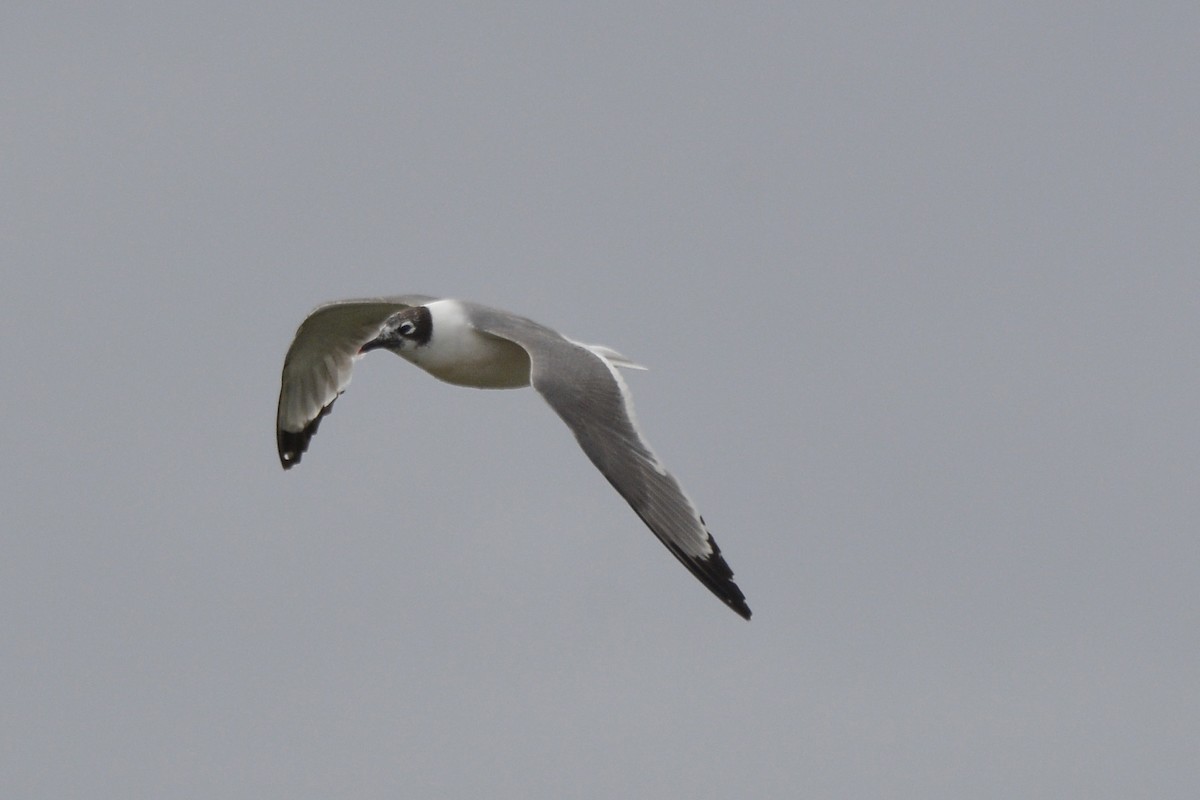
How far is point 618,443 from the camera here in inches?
368

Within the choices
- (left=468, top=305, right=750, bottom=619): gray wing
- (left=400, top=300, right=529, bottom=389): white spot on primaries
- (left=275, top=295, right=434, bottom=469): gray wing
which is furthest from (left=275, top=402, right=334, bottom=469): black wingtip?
(left=468, top=305, right=750, bottom=619): gray wing

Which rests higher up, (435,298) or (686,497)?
(435,298)

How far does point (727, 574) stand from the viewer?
28.3 feet

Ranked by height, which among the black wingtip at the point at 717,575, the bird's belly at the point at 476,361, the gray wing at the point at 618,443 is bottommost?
the black wingtip at the point at 717,575

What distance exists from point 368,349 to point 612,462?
2804 mm

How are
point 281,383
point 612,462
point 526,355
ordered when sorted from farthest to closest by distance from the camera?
1. point 281,383
2. point 526,355
3. point 612,462

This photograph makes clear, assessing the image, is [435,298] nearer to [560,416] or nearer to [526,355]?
[526,355]

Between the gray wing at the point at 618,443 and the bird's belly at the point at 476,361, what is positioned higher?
the bird's belly at the point at 476,361

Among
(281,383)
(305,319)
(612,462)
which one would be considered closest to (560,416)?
(612,462)

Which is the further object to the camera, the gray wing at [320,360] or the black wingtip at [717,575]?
the gray wing at [320,360]

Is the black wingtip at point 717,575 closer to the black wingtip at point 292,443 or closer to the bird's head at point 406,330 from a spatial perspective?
the bird's head at point 406,330

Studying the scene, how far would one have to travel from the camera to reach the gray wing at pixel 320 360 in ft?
39.2

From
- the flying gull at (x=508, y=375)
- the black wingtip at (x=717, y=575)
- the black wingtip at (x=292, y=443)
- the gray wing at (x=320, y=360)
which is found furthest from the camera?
the black wingtip at (x=292, y=443)

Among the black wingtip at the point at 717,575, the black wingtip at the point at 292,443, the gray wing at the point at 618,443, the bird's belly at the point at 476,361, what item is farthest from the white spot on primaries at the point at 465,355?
the black wingtip at the point at 717,575
